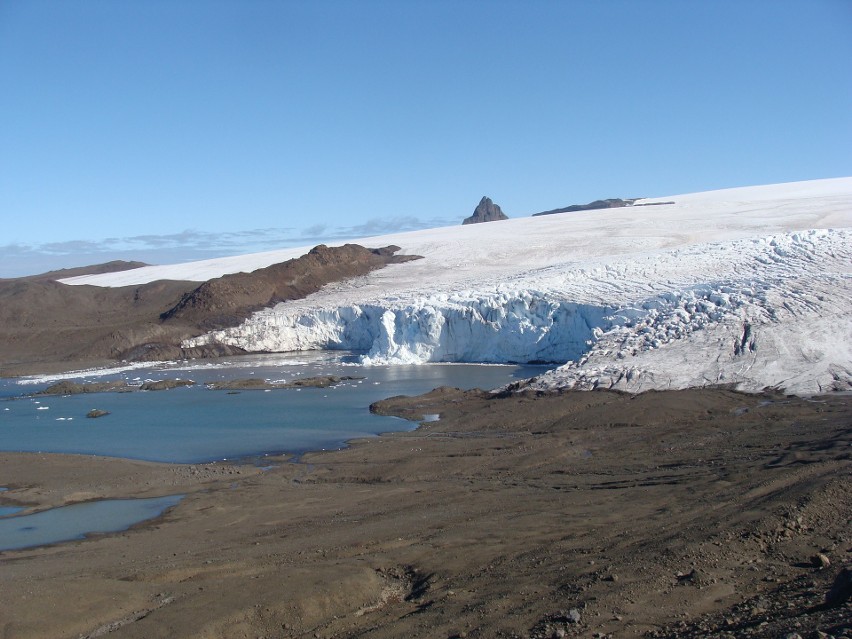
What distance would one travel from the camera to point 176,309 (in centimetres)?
3603

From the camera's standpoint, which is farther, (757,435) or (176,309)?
(176,309)

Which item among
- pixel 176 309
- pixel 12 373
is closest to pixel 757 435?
pixel 12 373

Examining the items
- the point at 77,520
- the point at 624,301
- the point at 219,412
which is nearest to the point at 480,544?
the point at 77,520

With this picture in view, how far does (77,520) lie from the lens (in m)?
10.5

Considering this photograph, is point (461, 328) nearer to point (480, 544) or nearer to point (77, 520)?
point (77, 520)

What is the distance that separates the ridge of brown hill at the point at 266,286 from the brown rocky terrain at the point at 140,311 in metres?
0.04

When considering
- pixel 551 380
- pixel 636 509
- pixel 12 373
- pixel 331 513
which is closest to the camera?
pixel 636 509

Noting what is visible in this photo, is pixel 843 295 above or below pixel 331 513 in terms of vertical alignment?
above

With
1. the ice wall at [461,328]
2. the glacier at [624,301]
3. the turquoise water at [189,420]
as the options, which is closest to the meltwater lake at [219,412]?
the turquoise water at [189,420]

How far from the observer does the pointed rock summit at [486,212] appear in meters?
66.4

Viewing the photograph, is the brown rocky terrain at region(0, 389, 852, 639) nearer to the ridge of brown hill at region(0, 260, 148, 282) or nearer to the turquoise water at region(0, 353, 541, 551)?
the turquoise water at region(0, 353, 541, 551)

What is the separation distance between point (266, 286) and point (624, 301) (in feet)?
57.3

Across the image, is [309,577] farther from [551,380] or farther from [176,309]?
[176,309]

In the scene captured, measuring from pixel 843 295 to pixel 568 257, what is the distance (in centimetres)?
1654
